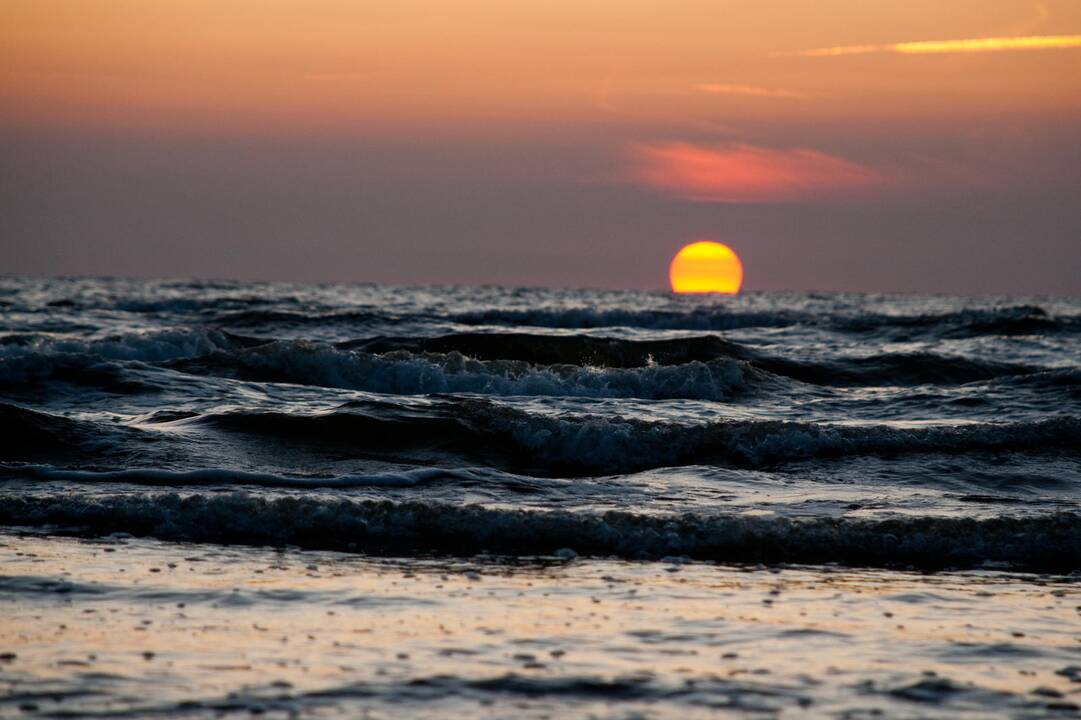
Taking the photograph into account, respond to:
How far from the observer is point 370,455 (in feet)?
32.8

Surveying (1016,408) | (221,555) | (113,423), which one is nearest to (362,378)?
(113,423)

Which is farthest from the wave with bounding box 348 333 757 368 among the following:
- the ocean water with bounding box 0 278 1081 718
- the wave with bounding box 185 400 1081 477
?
the wave with bounding box 185 400 1081 477

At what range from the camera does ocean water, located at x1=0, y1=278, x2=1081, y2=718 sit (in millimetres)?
4227

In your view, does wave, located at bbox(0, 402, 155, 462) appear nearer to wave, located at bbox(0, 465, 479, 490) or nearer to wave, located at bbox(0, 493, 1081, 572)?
wave, located at bbox(0, 465, 479, 490)

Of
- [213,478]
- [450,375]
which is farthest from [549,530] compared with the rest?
[450,375]

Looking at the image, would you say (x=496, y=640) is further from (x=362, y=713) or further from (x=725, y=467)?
(x=725, y=467)

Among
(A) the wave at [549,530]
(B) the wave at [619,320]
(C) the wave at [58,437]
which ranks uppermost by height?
(B) the wave at [619,320]

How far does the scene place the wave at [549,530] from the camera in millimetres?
6793

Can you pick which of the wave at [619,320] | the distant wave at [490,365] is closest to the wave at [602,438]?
the distant wave at [490,365]

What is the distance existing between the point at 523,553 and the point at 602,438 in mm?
4016

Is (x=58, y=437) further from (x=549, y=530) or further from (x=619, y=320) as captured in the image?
(x=619, y=320)

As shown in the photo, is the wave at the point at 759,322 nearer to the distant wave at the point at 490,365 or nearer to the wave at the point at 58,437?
the distant wave at the point at 490,365

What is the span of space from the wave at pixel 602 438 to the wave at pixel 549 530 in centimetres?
275

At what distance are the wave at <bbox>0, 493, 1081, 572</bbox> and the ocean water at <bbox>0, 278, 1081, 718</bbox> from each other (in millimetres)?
23
